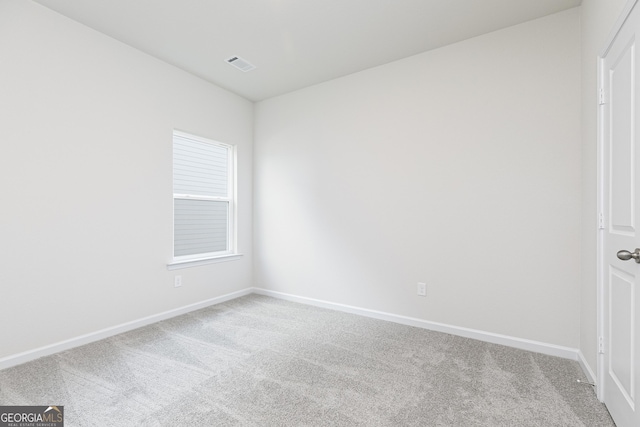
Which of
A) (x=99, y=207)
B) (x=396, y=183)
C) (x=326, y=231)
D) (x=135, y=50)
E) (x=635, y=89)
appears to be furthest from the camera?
(x=326, y=231)

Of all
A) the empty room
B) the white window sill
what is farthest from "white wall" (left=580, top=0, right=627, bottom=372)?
the white window sill

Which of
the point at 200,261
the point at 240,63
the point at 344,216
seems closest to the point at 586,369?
the point at 344,216

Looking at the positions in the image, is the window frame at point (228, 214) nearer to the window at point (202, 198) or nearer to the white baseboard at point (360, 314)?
the window at point (202, 198)

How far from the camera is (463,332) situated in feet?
9.43

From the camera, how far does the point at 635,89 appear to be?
1445 mm

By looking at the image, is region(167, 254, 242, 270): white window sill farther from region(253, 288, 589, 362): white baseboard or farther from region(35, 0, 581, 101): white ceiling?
region(35, 0, 581, 101): white ceiling

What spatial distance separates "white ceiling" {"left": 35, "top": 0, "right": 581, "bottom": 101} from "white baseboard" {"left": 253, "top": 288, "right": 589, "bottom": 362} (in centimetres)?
275

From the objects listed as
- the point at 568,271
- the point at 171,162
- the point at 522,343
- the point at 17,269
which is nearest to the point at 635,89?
the point at 568,271

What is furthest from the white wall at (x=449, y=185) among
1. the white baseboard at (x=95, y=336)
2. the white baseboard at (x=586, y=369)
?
the white baseboard at (x=95, y=336)

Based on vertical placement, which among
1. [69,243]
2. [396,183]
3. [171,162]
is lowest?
[69,243]

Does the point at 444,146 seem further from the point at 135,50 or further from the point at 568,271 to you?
the point at 135,50

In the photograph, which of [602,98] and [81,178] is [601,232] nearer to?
[602,98]

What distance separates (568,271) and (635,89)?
5.06 ft

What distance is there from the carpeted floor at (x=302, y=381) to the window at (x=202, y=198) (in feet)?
3.60
